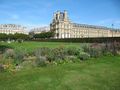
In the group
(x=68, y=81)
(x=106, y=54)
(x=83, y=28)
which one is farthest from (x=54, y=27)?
(x=68, y=81)

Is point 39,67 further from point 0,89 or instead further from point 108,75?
point 0,89

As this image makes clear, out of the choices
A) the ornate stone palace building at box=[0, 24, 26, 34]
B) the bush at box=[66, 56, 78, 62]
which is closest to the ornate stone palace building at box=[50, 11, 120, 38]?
the ornate stone palace building at box=[0, 24, 26, 34]

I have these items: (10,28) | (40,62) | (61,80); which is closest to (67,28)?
(10,28)

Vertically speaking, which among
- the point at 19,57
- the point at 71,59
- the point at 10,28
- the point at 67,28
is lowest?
the point at 71,59

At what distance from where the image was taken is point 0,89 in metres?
5.89

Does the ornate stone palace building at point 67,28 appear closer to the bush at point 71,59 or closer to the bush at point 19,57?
the bush at point 71,59

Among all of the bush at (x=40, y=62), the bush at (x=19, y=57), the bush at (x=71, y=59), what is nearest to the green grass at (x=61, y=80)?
the bush at (x=40, y=62)

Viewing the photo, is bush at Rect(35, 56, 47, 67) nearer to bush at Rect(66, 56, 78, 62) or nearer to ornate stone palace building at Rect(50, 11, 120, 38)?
bush at Rect(66, 56, 78, 62)

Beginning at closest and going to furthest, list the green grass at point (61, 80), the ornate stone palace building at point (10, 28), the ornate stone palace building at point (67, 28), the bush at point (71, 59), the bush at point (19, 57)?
1. the green grass at point (61, 80)
2. the bush at point (19, 57)
3. the bush at point (71, 59)
4. the ornate stone palace building at point (67, 28)
5. the ornate stone palace building at point (10, 28)

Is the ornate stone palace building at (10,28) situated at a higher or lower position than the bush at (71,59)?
higher

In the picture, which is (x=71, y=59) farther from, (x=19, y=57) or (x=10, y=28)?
(x=10, y=28)

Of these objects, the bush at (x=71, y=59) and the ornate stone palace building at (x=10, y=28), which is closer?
the bush at (x=71, y=59)

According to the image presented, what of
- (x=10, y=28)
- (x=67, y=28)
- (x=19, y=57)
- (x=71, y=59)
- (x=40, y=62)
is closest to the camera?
(x=40, y=62)

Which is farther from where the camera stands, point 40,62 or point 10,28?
point 10,28
